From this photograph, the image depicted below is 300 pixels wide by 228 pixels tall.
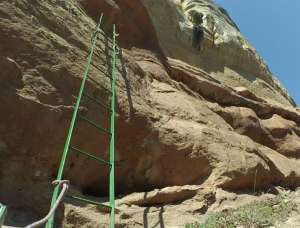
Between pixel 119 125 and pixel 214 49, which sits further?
pixel 214 49

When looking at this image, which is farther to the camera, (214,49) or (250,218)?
(214,49)

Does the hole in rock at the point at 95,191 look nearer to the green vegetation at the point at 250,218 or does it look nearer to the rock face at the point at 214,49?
the green vegetation at the point at 250,218

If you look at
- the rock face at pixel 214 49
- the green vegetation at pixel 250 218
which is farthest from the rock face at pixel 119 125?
the rock face at pixel 214 49

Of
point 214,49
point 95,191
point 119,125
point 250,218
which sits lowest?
point 250,218

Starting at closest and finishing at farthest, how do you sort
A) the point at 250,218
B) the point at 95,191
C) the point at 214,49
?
1. the point at 250,218
2. the point at 95,191
3. the point at 214,49

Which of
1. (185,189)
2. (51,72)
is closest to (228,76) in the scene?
(185,189)

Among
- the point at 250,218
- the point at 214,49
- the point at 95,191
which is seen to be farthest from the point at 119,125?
the point at 214,49

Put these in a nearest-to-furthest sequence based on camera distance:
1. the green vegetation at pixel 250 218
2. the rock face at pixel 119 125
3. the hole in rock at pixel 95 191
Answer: the rock face at pixel 119 125
the green vegetation at pixel 250 218
the hole in rock at pixel 95 191

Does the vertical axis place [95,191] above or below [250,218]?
above

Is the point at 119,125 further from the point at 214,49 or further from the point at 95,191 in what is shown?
the point at 214,49

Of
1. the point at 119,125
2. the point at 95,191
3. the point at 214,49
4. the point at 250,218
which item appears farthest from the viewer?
the point at 214,49

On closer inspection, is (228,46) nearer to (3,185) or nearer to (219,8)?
(219,8)

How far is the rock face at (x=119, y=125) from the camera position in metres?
4.17

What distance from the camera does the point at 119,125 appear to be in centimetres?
547
